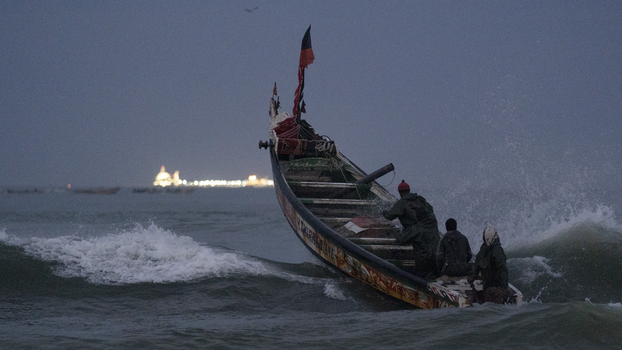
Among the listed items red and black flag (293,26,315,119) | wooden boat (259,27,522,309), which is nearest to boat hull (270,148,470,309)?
wooden boat (259,27,522,309)

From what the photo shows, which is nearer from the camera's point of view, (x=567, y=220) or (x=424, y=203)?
(x=424, y=203)

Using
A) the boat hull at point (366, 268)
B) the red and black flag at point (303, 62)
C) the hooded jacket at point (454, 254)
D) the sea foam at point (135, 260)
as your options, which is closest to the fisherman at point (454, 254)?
the hooded jacket at point (454, 254)

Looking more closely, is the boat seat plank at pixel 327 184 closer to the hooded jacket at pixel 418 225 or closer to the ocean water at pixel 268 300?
the ocean water at pixel 268 300

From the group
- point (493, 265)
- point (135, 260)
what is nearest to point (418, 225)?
point (493, 265)

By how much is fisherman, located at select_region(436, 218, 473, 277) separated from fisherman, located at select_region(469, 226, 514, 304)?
55 centimetres

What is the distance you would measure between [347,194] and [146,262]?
5.24 metres

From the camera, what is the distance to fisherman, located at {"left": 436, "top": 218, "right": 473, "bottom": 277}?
7445 mm

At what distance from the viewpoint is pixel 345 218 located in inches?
435

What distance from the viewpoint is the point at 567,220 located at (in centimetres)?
1351

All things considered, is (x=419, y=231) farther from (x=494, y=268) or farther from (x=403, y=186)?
(x=494, y=268)

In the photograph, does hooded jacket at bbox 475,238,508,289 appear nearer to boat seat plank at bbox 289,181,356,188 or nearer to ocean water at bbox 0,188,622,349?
ocean water at bbox 0,188,622,349

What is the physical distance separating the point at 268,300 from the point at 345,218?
3.05 metres

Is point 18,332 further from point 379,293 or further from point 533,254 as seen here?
point 533,254

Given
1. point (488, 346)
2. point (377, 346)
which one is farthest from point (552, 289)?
point (377, 346)
